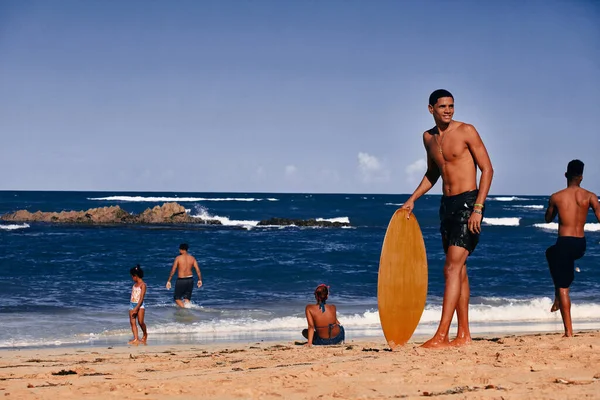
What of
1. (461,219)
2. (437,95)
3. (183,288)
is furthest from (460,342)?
(183,288)

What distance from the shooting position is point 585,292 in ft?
55.2

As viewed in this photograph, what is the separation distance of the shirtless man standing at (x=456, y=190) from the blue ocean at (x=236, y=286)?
201 inches

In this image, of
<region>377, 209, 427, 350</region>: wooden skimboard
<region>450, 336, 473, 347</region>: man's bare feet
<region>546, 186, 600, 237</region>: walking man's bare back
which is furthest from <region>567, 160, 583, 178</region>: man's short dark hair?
<region>450, 336, 473, 347</region>: man's bare feet

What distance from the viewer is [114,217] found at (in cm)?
4072

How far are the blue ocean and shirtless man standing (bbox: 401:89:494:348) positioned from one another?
5.10 m

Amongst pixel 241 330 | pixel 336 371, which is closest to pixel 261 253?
pixel 241 330

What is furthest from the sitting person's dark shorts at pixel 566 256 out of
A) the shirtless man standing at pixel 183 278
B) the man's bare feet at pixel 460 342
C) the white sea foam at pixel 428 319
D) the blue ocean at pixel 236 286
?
the shirtless man standing at pixel 183 278

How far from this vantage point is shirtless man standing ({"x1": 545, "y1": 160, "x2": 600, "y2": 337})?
7.07 meters

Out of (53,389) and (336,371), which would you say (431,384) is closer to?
(336,371)

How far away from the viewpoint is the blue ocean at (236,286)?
37.7 feet

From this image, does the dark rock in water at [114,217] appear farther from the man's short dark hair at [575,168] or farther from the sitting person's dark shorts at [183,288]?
the man's short dark hair at [575,168]

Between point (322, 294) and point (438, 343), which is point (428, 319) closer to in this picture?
point (322, 294)

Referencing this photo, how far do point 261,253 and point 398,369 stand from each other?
65.9 ft

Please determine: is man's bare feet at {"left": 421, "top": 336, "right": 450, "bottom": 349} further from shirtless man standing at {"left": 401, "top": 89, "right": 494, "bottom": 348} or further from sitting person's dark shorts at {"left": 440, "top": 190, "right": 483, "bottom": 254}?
sitting person's dark shorts at {"left": 440, "top": 190, "right": 483, "bottom": 254}
